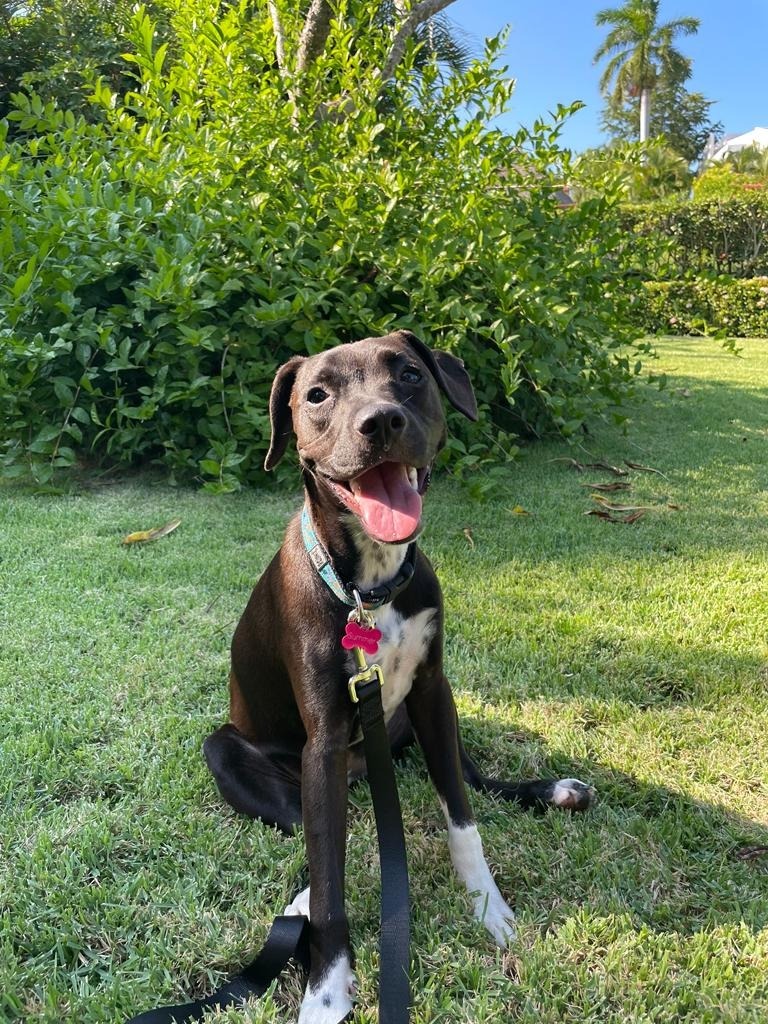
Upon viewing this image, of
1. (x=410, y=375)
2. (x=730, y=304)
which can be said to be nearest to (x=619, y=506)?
(x=410, y=375)

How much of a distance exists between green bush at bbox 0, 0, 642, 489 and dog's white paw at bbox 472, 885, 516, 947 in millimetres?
3423

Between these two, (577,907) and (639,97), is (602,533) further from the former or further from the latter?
(639,97)

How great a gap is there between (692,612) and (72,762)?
8.66ft

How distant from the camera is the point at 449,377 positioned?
240 centimetres

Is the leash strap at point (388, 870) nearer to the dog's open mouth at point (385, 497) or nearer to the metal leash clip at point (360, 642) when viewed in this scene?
the metal leash clip at point (360, 642)

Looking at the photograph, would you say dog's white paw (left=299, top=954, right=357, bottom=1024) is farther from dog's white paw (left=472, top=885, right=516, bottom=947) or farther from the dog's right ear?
the dog's right ear

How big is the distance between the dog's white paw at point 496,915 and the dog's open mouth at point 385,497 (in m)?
0.95

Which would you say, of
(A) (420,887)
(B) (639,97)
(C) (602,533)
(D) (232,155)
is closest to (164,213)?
(D) (232,155)

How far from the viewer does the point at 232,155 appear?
543cm

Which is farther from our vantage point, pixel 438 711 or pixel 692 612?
pixel 692 612

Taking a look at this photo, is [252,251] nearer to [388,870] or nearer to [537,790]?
[537,790]

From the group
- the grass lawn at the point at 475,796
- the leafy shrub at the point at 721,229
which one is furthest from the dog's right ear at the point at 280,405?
the leafy shrub at the point at 721,229

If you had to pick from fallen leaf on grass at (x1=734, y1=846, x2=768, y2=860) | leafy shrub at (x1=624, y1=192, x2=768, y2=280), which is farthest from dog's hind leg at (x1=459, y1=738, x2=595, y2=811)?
leafy shrub at (x1=624, y1=192, x2=768, y2=280)

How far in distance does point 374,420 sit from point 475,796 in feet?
4.12
